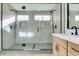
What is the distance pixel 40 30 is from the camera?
540 centimetres

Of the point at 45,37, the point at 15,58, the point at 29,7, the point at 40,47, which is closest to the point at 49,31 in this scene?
the point at 45,37

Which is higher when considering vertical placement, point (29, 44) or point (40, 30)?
point (40, 30)

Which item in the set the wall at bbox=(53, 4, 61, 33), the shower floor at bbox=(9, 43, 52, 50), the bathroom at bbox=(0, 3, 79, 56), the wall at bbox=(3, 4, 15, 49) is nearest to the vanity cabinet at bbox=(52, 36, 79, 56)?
the wall at bbox=(53, 4, 61, 33)

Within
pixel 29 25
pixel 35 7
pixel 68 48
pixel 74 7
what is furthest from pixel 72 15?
pixel 68 48

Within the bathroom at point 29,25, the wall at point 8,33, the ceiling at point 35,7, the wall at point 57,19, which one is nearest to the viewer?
the wall at point 57,19

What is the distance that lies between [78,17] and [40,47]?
1824 mm

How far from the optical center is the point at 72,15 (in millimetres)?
3988

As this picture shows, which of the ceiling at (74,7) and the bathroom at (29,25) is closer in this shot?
the ceiling at (74,7)

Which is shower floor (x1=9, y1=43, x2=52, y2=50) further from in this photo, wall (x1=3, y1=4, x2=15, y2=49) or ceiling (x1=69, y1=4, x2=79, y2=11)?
ceiling (x1=69, y1=4, x2=79, y2=11)

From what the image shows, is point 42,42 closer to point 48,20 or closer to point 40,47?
point 40,47

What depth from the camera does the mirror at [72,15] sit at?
12.7 feet

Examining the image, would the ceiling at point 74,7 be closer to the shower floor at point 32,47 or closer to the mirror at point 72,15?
the mirror at point 72,15

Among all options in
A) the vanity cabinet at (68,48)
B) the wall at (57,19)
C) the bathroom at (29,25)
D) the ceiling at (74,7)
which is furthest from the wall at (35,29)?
the vanity cabinet at (68,48)

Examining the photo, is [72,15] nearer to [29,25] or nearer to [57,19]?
[57,19]
